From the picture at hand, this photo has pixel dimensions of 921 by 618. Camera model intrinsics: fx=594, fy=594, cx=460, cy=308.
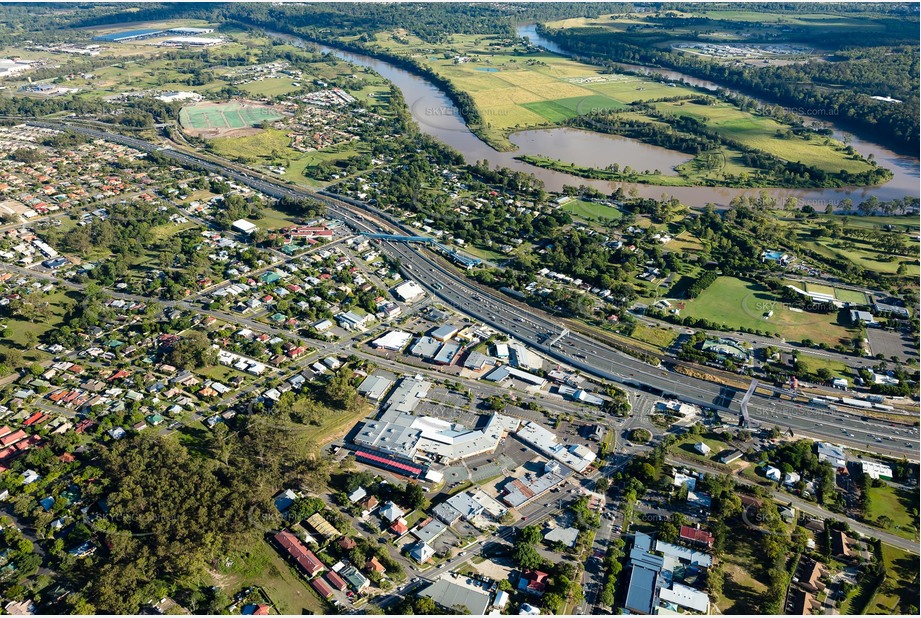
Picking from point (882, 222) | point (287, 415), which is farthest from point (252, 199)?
point (882, 222)

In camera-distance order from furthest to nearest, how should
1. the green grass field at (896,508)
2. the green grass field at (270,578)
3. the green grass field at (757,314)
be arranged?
1. the green grass field at (757,314)
2. the green grass field at (896,508)
3. the green grass field at (270,578)

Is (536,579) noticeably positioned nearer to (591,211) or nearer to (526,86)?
(591,211)

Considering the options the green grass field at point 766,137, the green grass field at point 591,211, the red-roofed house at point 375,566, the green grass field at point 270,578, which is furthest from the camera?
the green grass field at point 766,137

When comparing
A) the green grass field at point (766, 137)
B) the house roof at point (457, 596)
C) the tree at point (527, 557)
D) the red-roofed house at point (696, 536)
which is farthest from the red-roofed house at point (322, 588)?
the green grass field at point (766, 137)

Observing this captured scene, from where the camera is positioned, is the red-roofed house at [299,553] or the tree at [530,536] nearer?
the red-roofed house at [299,553]

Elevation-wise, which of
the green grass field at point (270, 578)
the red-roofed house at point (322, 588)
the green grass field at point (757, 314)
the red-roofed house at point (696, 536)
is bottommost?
the green grass field at point (270, 578)

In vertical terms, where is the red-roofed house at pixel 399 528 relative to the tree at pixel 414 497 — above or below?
below

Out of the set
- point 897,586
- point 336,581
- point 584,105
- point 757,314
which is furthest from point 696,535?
point 584,105

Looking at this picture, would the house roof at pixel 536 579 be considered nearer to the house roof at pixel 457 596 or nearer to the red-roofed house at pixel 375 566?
the house roof at pixel 457 596

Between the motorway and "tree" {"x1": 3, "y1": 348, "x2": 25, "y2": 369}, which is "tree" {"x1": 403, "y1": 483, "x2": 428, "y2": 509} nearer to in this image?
the motorway
